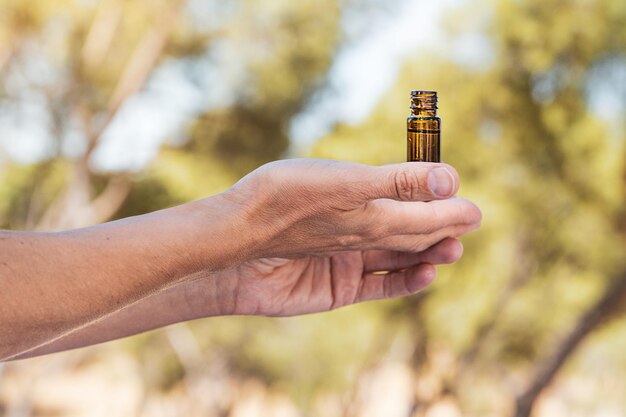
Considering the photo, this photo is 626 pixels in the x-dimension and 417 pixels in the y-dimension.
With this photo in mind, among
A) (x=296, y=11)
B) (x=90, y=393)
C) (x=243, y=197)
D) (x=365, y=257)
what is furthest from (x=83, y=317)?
(x=90, y=393)

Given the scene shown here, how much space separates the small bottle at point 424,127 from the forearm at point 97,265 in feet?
1.04

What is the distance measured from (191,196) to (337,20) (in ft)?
6.74

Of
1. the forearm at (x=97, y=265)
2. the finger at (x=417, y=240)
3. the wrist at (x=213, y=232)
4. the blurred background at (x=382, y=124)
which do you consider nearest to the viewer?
the forearm at (x=97, y=265)

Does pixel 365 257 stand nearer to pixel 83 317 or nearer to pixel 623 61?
pixel 83 317

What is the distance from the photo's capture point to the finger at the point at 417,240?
3.68 ft

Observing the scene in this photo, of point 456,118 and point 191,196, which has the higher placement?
point 456,118

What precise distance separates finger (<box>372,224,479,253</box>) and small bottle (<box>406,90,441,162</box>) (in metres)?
0.11

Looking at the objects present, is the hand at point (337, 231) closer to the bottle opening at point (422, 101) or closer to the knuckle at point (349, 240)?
the knuckle at point (349, 240)

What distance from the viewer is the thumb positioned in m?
1.01

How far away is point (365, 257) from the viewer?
1293 millimetres

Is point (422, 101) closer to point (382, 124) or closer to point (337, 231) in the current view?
point (337, 231)

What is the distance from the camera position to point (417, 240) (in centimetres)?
115

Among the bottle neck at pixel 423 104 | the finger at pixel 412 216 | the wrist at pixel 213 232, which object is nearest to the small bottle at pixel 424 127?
the bottle neck at pixel 423 104

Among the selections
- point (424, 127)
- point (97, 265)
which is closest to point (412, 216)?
point (424, 127)
